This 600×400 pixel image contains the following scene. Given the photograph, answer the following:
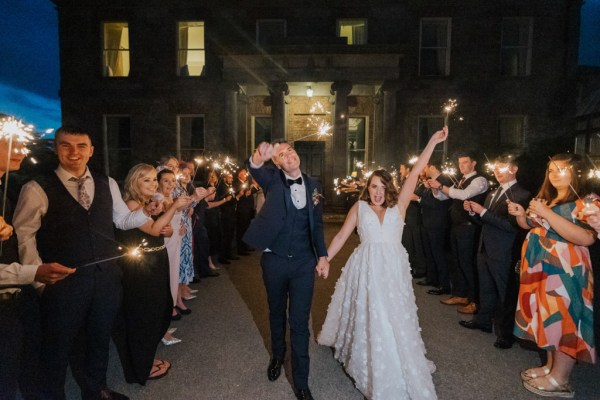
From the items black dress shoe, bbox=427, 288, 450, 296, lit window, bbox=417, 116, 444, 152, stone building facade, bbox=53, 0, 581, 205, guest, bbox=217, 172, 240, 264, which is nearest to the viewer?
black dress shoe, bbox=427, 288, 450, 296

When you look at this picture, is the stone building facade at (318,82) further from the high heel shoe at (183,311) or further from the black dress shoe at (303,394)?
the black dress shoe at (303,394)

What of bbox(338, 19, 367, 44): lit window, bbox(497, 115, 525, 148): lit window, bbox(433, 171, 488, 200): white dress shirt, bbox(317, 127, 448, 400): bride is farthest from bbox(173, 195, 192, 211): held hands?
bbox(497, 115, 525, 148): lit window

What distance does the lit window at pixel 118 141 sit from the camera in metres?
16.1

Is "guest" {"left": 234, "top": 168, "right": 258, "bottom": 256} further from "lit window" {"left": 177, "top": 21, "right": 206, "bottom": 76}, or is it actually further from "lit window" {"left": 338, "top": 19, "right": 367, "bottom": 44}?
"lit window" {"left": 338, "top": 19, "right": 367, "bottom": 44}

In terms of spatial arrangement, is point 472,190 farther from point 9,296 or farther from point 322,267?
point 9,296

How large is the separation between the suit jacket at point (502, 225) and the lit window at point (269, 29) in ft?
43.2

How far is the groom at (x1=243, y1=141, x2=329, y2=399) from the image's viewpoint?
3.33 metres

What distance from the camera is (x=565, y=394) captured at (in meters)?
3.32

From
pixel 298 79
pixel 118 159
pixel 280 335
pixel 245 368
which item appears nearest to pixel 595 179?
pixel 280 335

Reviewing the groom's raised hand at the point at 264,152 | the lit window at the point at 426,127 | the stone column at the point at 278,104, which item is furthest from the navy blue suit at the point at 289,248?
the lit window at the point at 426,127

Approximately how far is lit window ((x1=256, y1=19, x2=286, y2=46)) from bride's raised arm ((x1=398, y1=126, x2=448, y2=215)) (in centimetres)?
1349

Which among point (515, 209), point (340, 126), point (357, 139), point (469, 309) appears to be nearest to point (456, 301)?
point (469, 309)

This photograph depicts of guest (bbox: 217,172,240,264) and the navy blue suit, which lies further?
guest (bbox: 217,172,240,264)

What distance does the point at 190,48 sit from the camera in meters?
15.5
